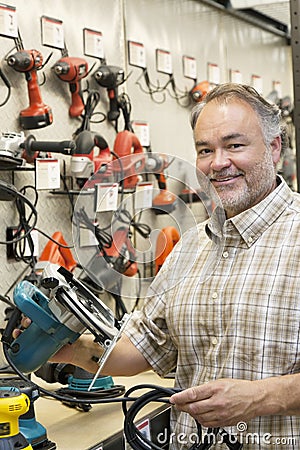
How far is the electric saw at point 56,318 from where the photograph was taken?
5.71 feet

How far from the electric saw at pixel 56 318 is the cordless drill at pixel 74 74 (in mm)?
1200

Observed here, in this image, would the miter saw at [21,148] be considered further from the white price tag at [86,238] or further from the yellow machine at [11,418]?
the yellow machine at [11,418]

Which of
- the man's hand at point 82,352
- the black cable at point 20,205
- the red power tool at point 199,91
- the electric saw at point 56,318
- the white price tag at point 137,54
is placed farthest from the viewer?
the red power tool at point 199,91

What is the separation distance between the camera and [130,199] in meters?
2.05

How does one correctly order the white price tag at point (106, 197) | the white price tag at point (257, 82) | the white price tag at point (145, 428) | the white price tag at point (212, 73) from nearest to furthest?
the white price tag at point (106, 197) → the white price tag at point (145, 428) → the white price tag at point (212, 73) → the white price tag at point (257, 82)

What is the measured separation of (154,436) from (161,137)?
72.3 inches

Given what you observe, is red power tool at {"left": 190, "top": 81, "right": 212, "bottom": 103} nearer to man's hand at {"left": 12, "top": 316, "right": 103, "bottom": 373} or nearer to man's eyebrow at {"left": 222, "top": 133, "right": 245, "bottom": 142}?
man's eyebrow at {"left": 222, "top": 133, "right": 245, "bottom": 142}

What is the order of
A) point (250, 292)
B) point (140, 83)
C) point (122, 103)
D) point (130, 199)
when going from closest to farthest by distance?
point (250, 292), point (130, 199), point (122, 103), point (140, 83)

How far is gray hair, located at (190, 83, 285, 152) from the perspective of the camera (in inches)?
78.2

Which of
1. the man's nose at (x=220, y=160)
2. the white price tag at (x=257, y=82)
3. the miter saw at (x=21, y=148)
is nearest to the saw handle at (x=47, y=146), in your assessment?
the miter saw at (x=21, y=148)

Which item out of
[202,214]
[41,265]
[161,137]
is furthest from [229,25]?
[202,214]

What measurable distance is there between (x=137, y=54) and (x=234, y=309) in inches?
71.9

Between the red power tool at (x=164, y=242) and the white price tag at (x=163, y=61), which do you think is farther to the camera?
the white price tag at (x=163, y=61)

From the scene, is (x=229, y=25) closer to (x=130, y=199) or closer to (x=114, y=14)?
(x=114, y=14)
